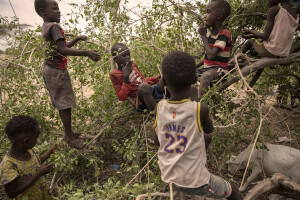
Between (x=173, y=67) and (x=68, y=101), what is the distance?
5.85ft

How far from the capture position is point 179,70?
4.72 ft

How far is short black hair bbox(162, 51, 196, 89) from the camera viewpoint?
144 cm

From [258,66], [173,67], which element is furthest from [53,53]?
[258,66]

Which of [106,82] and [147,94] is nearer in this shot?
[147,94]

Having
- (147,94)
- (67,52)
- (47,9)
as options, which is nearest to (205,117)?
(147,94)

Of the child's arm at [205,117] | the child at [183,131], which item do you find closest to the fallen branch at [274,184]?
the child at [183,131]

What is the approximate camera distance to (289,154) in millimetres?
2758

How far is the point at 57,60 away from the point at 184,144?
201 centimetres

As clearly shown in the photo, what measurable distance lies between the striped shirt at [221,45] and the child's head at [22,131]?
2.19 metres

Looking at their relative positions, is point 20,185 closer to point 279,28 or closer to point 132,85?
point 132,85

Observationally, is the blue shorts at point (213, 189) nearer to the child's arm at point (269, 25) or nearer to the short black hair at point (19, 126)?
the short black hair at point (19, 126)

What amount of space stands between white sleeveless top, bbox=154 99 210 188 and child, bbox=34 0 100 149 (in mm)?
1395

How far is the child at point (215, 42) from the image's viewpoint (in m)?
2.67

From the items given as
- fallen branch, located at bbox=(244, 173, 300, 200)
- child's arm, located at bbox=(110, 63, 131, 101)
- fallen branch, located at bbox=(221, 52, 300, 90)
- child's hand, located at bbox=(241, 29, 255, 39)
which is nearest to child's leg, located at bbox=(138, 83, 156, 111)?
child's arm, located at bbox=(110, 63, 131, 101)
